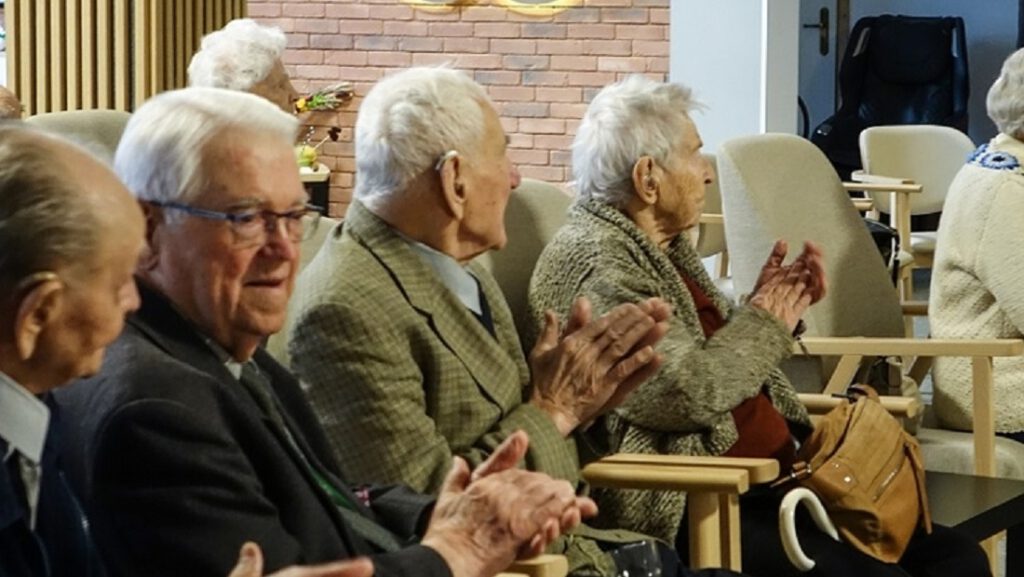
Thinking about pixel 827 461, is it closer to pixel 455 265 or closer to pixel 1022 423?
pixel 455 265

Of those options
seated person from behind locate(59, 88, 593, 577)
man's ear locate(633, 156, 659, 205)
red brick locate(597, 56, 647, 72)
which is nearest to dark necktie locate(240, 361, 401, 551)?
seated person from behind locate(59, 88, 593, 577)

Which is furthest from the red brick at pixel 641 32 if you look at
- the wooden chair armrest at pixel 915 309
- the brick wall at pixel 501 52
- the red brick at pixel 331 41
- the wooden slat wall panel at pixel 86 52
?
the wooden chair armrest at pixel 915 309

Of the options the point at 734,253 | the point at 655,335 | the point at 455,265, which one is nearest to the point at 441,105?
the point at 455,265

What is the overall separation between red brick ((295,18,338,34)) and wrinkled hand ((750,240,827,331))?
21.2 ft

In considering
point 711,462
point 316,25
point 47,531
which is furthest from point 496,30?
point 47,531

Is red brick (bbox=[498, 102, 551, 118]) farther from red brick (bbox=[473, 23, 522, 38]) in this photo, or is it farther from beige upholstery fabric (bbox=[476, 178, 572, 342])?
beige upholstery fabric (bbox=[476, 178, 572, 342])

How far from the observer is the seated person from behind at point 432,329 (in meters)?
2.51

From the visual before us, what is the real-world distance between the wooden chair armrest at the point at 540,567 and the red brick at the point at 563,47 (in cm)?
711

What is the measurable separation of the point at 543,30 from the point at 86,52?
163 inches

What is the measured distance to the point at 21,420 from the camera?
1584 mm

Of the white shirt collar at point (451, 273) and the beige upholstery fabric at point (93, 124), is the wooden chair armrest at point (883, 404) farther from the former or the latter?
the beige upholstery fabric at point (93, 124)

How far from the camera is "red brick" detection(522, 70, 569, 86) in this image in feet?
30.4

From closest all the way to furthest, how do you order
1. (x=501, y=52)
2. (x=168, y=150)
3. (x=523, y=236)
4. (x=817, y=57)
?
(x=168, y=150) < (x=523, y=236) < (x=501, y=52) < (x=817, y=57)

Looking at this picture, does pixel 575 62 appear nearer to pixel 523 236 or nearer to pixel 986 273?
pixel 986 273
